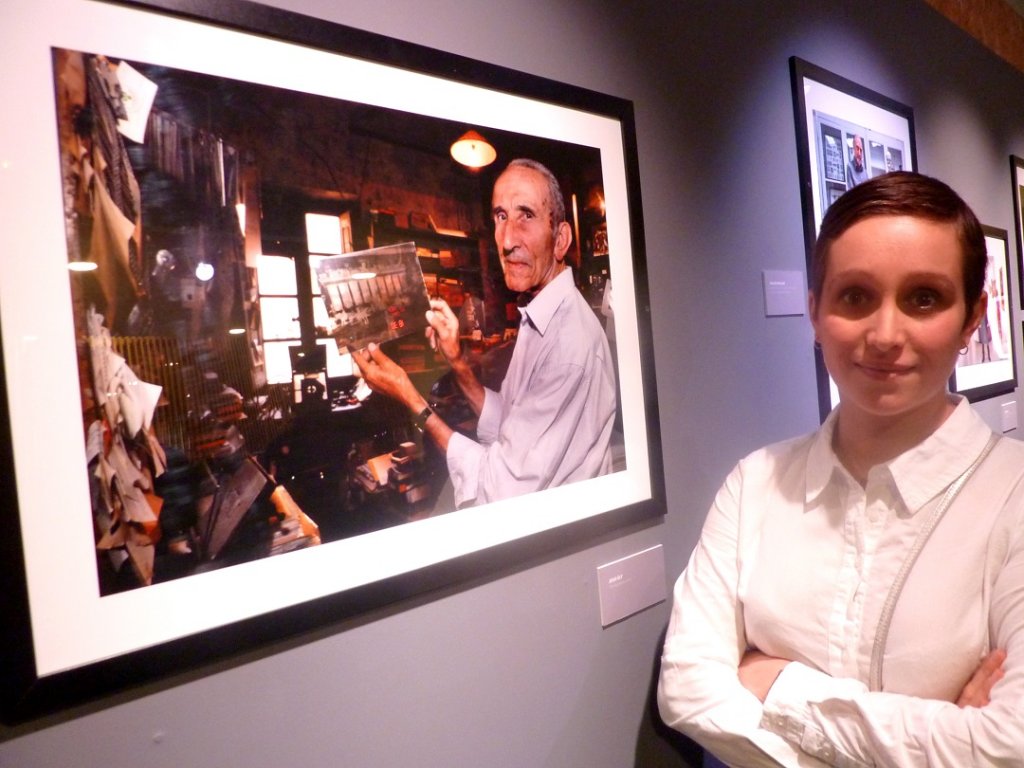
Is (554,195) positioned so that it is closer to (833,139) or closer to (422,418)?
(422,418)

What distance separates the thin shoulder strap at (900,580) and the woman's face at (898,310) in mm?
134

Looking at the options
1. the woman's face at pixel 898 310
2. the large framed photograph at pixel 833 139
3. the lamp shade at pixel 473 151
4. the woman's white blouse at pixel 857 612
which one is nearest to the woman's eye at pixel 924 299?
the woman's face at pixel 898 310

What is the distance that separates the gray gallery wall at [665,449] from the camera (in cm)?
90

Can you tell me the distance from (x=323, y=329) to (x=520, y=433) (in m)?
0.40

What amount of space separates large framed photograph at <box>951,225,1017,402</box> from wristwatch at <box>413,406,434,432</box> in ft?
7.15

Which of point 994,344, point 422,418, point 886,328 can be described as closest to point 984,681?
point 886,328

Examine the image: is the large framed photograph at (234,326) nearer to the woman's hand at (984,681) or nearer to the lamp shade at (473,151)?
the lamp shade at (473,151)

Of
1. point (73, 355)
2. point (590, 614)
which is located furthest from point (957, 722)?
point (73, 355)

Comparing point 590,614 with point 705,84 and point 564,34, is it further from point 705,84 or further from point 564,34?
point 705,84

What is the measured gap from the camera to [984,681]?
892 mm

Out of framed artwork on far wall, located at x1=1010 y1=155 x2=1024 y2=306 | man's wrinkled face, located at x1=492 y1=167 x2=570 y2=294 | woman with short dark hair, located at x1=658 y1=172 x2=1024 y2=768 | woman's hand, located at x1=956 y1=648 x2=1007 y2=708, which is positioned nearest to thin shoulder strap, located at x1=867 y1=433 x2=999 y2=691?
woman with short dark hair, located at x1=658 y1=172 x2=1024 y2=768

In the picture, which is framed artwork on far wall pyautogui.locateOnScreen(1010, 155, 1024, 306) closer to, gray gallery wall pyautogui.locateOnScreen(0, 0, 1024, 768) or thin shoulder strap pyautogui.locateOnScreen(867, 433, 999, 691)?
gray gallery wall pyautogui.locateOnScreen(0, 0, 1024, 768)

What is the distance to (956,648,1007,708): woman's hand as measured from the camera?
2.89 feet

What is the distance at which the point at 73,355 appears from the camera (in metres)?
0.75
